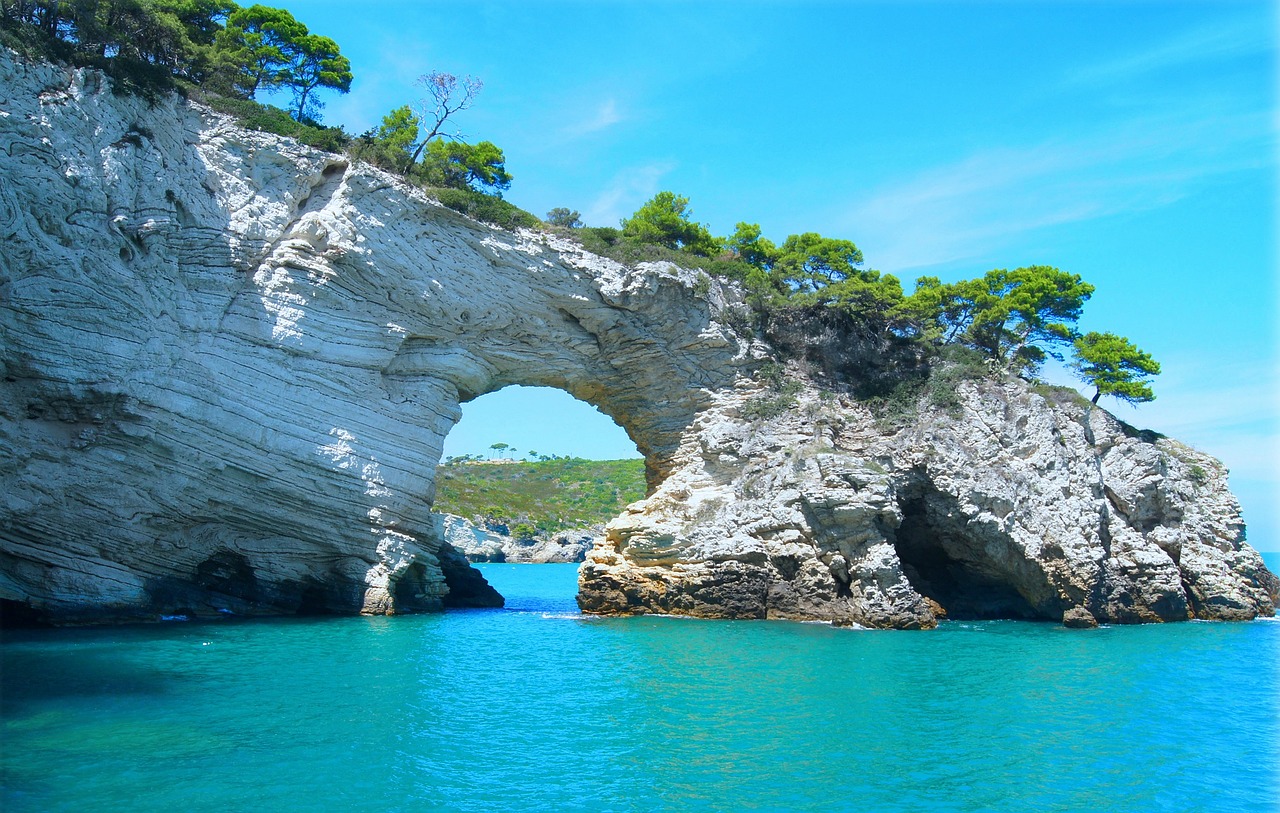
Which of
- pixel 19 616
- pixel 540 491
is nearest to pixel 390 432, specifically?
pixel 19 616

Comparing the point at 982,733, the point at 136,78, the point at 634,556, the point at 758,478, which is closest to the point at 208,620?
the point at 634,556

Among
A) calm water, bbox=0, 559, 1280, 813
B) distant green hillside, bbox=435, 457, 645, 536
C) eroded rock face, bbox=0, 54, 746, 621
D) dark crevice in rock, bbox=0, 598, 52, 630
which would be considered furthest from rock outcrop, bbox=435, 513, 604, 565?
calm water, bbox=0, 559, 1280, 813

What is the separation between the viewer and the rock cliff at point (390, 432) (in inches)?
824

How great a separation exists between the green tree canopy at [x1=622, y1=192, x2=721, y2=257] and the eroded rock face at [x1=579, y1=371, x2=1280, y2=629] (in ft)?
27.6

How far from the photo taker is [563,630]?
80.4 ft

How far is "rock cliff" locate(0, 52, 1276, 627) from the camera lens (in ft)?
68.7

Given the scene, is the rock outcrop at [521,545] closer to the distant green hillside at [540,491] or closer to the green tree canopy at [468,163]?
the distant green hillside at [540,491]

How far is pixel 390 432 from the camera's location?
2612 cm

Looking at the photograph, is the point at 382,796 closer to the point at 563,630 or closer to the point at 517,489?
the point at 563,630

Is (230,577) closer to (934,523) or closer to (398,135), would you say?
(398,135)

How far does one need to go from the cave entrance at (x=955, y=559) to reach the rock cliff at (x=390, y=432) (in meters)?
0.11

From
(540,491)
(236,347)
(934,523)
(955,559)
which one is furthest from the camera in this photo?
(540,491)

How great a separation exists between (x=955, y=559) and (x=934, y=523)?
6.55 ft

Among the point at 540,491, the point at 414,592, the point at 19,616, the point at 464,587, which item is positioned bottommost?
the point at 19,616
